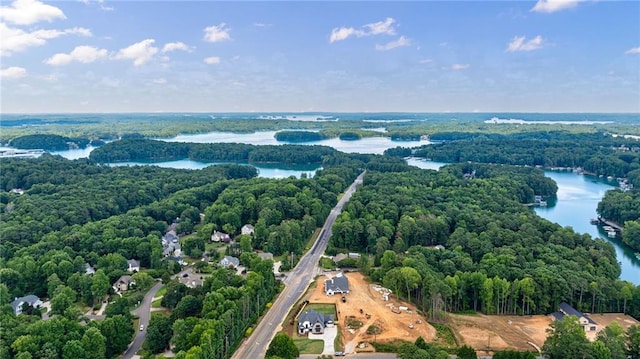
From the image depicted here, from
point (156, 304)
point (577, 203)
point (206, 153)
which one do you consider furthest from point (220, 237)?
point (206, 153)

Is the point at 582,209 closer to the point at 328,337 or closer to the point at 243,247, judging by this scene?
the point at 243,247

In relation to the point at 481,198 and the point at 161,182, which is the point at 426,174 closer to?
the point at 481,198

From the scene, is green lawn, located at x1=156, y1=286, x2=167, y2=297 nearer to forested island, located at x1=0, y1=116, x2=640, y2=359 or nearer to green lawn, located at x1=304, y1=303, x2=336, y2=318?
forested island, located at x1=0, y1=116, x2=640, y2=359

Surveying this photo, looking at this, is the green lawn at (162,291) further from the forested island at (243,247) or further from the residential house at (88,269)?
the residential house at (88,269)

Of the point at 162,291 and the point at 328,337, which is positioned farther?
the point at 162,291

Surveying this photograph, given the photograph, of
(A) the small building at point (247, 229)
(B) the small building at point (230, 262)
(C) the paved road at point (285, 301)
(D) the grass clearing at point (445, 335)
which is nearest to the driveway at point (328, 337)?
(C) the paved road at point (285, 301)

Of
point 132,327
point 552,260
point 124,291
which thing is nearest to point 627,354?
point 552,260

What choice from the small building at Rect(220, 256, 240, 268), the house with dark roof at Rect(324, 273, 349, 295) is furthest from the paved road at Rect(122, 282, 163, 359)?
the house with dark roof at Rect(324, 273, 349, 295)

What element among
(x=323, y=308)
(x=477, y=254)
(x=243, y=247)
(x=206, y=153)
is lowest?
(x=323, y=308)
